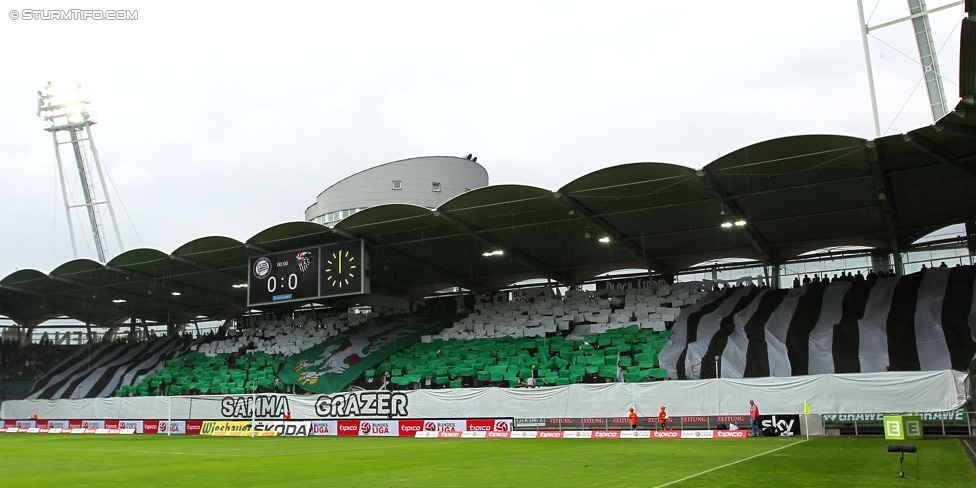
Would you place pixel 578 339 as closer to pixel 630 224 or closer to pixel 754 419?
pixel 630 224

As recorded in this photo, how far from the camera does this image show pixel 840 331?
29.7 metres

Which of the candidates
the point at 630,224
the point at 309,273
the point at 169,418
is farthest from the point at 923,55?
the point at 169,418

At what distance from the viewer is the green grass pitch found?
12106 mm

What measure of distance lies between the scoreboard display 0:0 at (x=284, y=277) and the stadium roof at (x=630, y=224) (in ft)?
2.21

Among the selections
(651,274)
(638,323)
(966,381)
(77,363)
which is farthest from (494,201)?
(77,363)

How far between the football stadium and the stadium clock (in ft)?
0.41

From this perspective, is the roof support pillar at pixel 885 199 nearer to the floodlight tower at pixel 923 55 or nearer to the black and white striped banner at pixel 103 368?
the floodlight tower at pixel 923 55

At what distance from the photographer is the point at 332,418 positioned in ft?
106

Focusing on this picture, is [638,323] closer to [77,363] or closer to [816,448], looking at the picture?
[816,448]

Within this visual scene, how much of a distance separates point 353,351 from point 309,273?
8038 millimetres

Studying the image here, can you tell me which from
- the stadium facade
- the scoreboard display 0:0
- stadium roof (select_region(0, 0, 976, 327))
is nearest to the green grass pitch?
stadium roof (select_region(0, 0, 976, 327))

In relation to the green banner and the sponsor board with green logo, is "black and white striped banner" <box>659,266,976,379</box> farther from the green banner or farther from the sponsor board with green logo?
the green banner

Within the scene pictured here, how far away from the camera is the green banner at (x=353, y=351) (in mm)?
38656

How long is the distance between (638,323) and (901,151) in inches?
582
